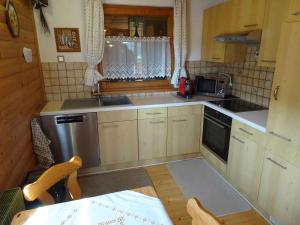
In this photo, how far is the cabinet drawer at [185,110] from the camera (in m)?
2.79

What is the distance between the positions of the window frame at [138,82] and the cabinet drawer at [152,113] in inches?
20.2

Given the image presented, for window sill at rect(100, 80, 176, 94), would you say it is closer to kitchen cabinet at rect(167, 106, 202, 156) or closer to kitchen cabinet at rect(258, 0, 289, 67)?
kitchen cabinet at rect(167, 106, 202, 156)

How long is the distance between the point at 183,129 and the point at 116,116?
92 centimetres

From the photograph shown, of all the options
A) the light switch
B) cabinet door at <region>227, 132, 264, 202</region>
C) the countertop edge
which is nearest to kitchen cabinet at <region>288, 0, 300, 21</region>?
the countertop edge

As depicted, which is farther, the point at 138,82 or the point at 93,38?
the point at 138,82

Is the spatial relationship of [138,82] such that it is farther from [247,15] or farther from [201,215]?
[201,215]

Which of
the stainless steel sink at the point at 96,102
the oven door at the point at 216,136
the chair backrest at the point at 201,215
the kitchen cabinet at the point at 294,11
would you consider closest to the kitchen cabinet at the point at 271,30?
the kitchen cabinet at the point at 294,11

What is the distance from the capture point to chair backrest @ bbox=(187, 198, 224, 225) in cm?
78

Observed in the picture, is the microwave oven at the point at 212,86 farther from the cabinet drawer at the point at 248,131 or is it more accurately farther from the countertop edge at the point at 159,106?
the cabinet drawer at the point at 248,131

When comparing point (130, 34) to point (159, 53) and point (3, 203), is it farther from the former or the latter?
point (3, 203)

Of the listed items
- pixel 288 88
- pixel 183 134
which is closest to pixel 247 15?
pixel 288 88

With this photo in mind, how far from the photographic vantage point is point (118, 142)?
2715 millimetres

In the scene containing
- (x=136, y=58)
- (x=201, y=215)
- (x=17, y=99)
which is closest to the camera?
(x=201, y=215)

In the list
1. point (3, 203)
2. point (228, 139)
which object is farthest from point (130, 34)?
point (3, 203)
